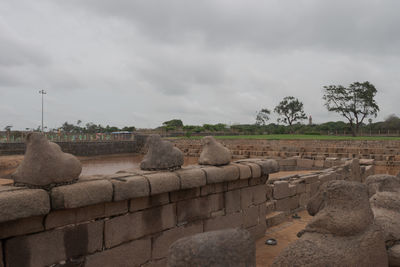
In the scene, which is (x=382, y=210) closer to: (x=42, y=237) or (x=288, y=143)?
(x=42, y=237)

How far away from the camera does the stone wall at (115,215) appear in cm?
284

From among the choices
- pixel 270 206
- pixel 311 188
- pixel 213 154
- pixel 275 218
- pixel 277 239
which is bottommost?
pixel 277 239

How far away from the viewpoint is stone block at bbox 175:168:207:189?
4340mm

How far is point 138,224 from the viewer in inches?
155

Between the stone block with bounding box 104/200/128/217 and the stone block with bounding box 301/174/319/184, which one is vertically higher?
the stone block with bounding box 104/200/128/217

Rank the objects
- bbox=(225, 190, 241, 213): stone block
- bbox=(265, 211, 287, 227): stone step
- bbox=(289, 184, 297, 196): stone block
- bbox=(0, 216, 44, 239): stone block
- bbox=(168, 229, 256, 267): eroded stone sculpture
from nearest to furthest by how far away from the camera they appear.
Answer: bbox=(168, 229, 256, 267): eroded stone sculpture, bbox=(0, 216, 44, 239): stone block, bbox=(225, 190, 241, 213): stone block, bbox=(265, 211, 287, 227): stone step, bbox=(289, 184, 297, 196): stone block

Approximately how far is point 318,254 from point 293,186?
22.1 ft

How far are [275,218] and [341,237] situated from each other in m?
4.81

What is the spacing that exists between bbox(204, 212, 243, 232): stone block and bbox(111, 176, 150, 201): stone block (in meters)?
1.68

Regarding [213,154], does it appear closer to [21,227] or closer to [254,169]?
[254,169]

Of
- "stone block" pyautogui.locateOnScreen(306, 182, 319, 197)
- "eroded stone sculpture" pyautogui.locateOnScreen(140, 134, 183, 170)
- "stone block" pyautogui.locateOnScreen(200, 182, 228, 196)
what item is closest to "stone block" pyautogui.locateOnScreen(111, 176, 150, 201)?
"eroded stone sculpture" pyautogui.locateOnScreen(140, 134, 183, 170)

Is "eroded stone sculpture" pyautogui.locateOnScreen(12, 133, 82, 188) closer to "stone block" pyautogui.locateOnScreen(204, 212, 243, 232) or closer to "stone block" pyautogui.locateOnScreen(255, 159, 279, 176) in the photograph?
"stone block" pyautogui.locateOnScreen(204, 212, 243, 232)

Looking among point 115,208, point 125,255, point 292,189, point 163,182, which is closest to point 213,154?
point 163,182

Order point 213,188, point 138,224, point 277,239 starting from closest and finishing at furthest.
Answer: point 138,224 → point 213,188 → point 277,239
